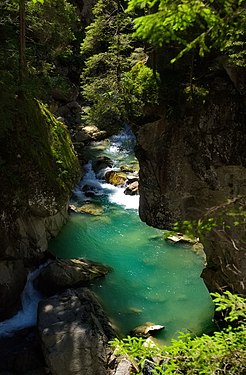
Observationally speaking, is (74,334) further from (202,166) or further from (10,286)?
(202,166)

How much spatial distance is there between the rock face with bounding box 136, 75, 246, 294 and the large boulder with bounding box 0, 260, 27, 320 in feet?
17.1

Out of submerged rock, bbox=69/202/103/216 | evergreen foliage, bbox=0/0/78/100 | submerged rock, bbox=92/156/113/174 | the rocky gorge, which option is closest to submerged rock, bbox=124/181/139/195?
submerged rock, bbox=69/202/103/216

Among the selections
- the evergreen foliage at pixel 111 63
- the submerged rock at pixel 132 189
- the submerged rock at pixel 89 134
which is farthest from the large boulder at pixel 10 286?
the submerged rock at pixel 89 134

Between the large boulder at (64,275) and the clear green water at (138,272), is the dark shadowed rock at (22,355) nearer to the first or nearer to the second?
the large boulder at (64,275)

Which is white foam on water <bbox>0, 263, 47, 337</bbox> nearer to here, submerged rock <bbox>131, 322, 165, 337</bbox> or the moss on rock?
the moss on rock

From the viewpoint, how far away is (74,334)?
12.0 m

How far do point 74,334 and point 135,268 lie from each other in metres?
5.80

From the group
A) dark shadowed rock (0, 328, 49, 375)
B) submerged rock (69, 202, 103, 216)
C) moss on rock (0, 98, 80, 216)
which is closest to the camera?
dark shadowed rock (0, 328, 49, 375)

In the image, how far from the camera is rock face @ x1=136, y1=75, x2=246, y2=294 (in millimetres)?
11258

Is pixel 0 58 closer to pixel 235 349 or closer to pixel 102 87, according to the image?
pixel 102 87

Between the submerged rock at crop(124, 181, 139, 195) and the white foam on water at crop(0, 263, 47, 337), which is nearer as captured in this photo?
the white foam on water at crop(0, 263, 47, 337)

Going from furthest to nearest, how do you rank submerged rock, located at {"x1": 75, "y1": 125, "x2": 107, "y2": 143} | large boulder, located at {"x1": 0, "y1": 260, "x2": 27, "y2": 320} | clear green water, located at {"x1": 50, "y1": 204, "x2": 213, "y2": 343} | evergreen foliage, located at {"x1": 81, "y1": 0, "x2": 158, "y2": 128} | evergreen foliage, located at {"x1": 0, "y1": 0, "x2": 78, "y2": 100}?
submerged rock, located at {"x1": 75, "y1": 125, "x2": 107, "y2": 143}
evergreen foliage, located at {"x1": 81, "y1": 0, "x2": 158, "y2": 128}
clear green water, located at {"x1": 50, "y1": 204, "x2": 213, "y2": 343}
large boulder, located at {"x1": 0, "y1": 260, "x2": 27, "y2": 320}
evergreen foliage, located at {"x1": 0, "y1": 0, "x2": 78, "y2": 100}

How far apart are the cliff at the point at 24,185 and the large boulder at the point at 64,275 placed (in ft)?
2.58

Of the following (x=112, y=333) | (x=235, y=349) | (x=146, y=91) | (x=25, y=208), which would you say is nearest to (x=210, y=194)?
(x=146, y=91)
